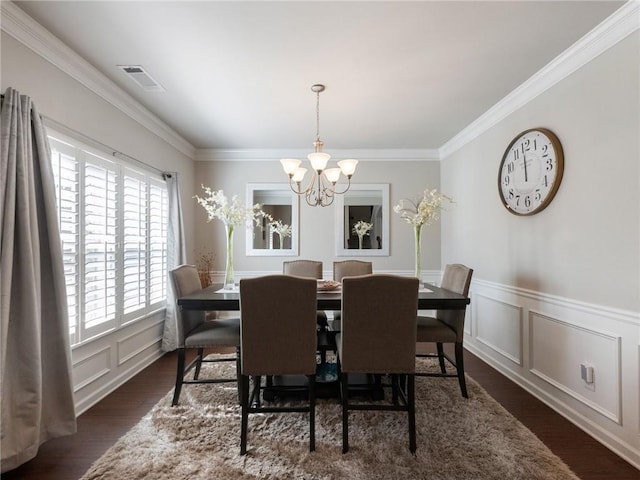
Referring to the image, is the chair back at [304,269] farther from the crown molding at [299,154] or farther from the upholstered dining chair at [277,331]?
the crown molding at [299,154]

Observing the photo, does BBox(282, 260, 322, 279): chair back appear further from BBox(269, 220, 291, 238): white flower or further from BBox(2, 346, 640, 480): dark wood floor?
BBox(2, 346, 640, 480): dark wood floor

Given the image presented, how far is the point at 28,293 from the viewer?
5.83 ft

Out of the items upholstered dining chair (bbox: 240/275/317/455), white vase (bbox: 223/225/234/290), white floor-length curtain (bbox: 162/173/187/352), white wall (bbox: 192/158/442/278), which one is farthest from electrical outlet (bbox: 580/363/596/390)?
white floor-length curtain (bbox: 162/173/187/352)

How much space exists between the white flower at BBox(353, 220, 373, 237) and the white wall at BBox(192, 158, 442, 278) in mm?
322

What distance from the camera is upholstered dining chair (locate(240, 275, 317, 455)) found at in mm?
1903

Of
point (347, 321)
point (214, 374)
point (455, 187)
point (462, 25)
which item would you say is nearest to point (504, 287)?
point (455, 187)

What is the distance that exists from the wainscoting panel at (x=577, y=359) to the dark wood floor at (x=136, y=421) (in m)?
0.23

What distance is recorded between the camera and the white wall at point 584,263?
6.15 feet

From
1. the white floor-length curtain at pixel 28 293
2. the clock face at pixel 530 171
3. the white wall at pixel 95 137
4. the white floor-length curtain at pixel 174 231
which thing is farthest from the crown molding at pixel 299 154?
the white floor-length curtain at pixel 28 293

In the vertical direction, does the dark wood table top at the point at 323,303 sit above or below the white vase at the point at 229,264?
below

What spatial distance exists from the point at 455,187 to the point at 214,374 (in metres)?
3.61

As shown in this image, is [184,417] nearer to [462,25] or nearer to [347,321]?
[347,321]

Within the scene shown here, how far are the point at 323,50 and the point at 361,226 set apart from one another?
9.05 ft

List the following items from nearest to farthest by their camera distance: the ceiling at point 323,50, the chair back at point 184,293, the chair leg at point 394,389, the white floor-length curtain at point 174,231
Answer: the ceiling at point 323,50 < the chair leg at point 394,389 < the chair back at point 184,293 < the white floor-length curtain at point 174,231
